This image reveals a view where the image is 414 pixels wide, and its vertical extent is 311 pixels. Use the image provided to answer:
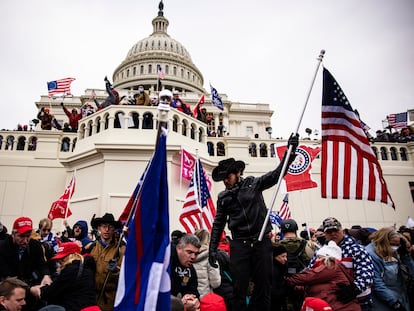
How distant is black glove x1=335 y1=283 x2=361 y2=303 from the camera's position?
328 centimetres

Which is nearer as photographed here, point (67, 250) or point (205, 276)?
point (67, 250)

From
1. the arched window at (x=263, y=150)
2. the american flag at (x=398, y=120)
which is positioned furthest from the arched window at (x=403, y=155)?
the arched window at (x=263, y=150)

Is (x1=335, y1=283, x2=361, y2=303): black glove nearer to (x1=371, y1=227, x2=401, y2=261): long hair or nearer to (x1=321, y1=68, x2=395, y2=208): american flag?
(x1=371, y1=227, x2=401, y2=261): long hair

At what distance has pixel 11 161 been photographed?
1540 centimetres

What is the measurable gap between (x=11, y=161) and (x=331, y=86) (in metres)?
15.9

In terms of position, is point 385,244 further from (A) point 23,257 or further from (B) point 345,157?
(A) point 23,257

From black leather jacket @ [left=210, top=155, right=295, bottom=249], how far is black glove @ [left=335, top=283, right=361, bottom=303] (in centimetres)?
95

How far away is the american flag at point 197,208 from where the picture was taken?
7949 mm

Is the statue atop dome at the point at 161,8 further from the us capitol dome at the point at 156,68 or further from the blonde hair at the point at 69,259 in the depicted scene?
the blonde hair at the point at 69,259

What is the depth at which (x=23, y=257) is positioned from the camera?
13.9 ft

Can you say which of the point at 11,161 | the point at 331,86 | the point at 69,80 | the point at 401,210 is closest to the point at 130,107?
the point at 11,161

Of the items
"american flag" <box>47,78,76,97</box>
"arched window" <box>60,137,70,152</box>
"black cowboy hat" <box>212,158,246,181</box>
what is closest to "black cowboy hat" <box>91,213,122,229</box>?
"black cowboy hat" <box>212,158,246,181</box>

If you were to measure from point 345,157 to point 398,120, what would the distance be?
68.6 ft

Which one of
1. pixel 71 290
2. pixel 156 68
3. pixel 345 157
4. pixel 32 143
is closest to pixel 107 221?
pixel 71 290
